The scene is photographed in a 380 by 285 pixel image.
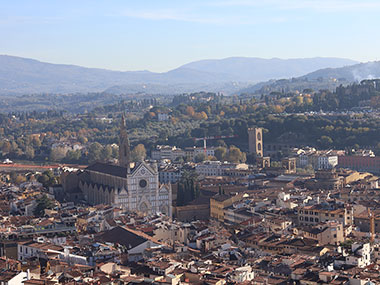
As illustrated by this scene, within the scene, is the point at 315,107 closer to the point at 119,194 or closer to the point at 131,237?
the point at 119,194

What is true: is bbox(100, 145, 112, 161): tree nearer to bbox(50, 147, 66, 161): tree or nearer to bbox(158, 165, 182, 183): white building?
bbox(50, 147, 66, 161): tree

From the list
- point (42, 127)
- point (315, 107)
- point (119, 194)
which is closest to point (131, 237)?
point (119, 194)

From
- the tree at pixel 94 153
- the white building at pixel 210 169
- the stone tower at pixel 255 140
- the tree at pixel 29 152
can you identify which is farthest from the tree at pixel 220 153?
the tree at pixel 29 152

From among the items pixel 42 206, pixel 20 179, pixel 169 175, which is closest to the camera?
pixel 42 206

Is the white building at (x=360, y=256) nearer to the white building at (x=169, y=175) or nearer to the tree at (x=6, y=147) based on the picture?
the white building at (x=169, y=175)

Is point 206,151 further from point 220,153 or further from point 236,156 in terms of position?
point 236,156

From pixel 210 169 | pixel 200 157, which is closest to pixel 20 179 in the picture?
pixel 210 169

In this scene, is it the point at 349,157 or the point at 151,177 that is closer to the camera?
the point at 151,177
